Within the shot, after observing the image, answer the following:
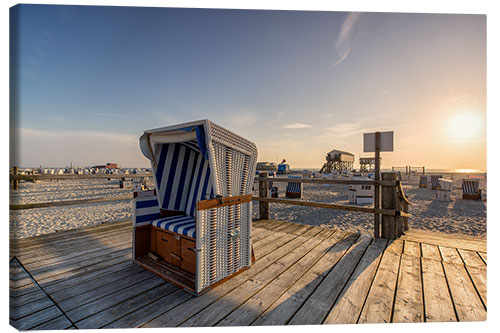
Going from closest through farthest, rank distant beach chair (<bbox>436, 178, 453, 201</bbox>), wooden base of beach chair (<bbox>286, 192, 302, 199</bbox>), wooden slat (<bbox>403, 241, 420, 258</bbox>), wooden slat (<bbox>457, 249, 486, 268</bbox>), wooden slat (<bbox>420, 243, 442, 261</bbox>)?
wooden slat (<bbox>457, 249, 486, 268</bbox>), wooden slat (<bbox>420, 243, 442, 261</bbox>), wooden slat (<bbox>403, 241, 420, 258</bbox>), distant beach chair (<bbox>436, 178, 453, 201</bbox>), wooden base of beach chair (<bbox>286, 192, 302, 199</bbox>)

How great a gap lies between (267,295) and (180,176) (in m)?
1.98

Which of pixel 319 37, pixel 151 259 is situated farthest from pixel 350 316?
pixel 319 37

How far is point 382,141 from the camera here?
12.7 ft

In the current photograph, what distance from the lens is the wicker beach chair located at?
212 cm

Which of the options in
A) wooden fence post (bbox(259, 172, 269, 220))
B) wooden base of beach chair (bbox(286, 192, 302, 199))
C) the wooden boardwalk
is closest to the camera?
the wooden boardwalk

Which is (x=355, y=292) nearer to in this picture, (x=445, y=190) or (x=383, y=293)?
(x=383, y=293)

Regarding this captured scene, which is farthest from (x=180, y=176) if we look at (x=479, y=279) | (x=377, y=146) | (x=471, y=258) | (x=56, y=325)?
(x=471, y=258)

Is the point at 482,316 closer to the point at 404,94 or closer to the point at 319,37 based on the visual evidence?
the point at 404,94

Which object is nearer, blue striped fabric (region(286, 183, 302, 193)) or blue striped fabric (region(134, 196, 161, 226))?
blue striped fabric (region(134, 196, 161, 226))

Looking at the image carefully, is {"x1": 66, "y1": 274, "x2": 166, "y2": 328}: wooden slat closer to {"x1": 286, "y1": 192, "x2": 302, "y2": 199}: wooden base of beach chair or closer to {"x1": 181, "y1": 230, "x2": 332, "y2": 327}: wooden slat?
{"x1": 181, "y1": 230, "x2": 332, "y2": 327}: wooden slat

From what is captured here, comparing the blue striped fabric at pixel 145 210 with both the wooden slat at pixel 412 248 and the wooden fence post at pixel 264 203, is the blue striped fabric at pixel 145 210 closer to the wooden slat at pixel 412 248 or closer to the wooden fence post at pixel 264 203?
the wooden fence post at pixel 264 203

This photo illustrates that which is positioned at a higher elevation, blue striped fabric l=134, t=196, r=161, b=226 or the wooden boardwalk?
blue striped fabric l=134, t=196, r=161, b=226

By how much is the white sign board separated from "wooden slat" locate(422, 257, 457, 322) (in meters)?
1.96

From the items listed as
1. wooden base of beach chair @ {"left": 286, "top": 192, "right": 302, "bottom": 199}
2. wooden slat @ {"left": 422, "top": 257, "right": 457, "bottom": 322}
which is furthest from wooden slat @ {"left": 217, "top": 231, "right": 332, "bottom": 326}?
wooden base of beach chair @ {"left": 286, "top": 192, "right": 302, "bottom": 199}
